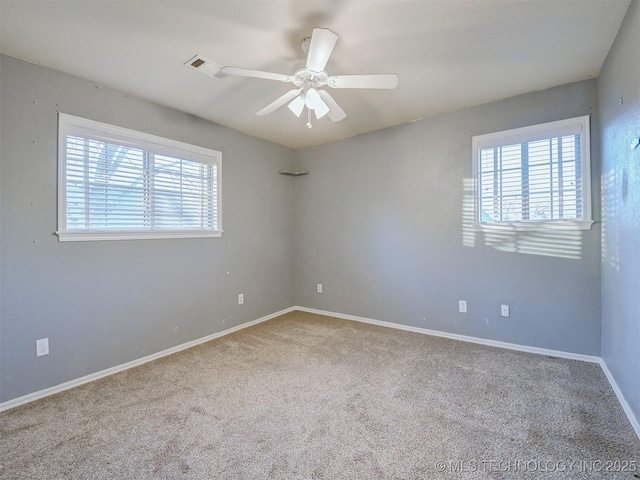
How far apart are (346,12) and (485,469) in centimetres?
253

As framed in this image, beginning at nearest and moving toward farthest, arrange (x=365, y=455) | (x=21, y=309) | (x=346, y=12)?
(x=365, y=455) → (x=346, y=12) → (x=21, y=309)

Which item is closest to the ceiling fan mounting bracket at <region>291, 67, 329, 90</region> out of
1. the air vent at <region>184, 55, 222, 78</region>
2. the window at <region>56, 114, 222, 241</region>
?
the air vent at <region>184, 55, 222, 78</region>

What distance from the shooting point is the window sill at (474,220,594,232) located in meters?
2.60

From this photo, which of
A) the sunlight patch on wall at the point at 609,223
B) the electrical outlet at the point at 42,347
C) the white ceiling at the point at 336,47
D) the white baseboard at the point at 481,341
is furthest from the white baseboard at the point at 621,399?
the electrical outlet at the point at 42,347

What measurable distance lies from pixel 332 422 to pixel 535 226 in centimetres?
248

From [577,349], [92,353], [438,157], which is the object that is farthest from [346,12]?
[577,349]

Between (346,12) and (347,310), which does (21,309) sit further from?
(347,310)

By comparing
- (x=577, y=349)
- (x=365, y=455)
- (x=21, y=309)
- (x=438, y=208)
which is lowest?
(x=365, y=455)

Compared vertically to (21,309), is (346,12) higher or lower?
higher

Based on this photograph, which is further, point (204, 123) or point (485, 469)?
point (204, 123)

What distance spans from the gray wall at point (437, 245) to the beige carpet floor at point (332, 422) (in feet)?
1.57

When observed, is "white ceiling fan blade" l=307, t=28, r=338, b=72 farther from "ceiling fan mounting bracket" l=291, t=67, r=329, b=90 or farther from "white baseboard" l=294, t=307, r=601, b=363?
"white baseboard" l=294, t=307, r=601, b=363

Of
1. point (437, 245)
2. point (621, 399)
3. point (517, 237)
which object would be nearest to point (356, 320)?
point (437, 245)

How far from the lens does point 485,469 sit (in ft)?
4.82
